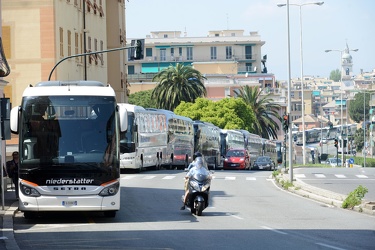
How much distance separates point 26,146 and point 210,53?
469ft

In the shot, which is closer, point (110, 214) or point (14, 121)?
point (14, 121)

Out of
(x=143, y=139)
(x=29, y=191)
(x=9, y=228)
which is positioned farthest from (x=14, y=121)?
(x=143, y=139)

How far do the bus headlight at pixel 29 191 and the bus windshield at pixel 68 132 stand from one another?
0.42m

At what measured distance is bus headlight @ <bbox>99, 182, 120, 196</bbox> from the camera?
22.8 meters

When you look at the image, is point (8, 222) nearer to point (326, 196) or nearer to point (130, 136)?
point (326, 196)

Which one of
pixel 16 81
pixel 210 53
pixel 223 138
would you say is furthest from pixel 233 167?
pixel 210 53

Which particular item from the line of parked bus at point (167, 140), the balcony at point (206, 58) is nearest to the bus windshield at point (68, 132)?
the line of parked bus at point (167, 140)

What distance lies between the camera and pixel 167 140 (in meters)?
59.9

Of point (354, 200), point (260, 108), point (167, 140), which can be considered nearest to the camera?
point (354, 200)

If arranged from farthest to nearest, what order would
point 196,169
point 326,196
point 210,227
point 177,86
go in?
point 177,86 < point 326,196 < point 196,169 < point 210,227

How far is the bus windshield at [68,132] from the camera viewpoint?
22875 mm

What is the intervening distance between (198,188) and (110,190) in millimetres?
3108

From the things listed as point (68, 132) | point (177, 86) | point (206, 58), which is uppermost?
point (206, 58)

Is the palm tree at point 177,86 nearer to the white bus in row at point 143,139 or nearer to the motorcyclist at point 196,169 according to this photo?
the white bus in row at point 143,139
